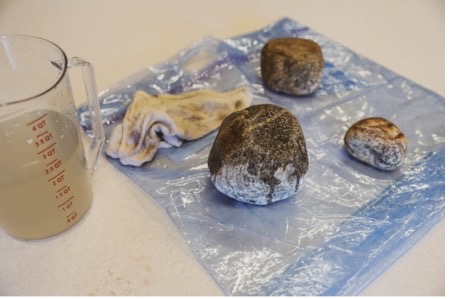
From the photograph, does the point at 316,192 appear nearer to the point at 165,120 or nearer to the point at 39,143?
the point at 165,120

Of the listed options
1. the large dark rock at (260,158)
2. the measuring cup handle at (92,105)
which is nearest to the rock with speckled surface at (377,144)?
the large dark rock at (260,158)

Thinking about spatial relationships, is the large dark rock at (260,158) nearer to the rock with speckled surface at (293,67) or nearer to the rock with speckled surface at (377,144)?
the rock with speckled surface at (377,144)

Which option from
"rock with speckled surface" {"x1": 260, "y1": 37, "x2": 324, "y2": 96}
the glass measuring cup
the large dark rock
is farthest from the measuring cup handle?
"rock with speckled surface" {"x1": 260, "y1": 37, "x2": 324, "y2": 96}

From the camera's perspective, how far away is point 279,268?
0.71 meters

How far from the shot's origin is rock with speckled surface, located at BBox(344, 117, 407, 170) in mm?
841

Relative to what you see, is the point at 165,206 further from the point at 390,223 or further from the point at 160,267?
the point at 390,223

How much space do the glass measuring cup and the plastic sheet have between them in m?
0.16

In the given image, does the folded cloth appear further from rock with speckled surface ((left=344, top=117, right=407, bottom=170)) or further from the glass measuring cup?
rock with speckled surface ((left=344, top=117, right=407, bottom=170))

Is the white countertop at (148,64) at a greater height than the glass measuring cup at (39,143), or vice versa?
the glass measuring cup at (39,143)

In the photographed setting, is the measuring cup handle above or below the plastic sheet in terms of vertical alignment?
above

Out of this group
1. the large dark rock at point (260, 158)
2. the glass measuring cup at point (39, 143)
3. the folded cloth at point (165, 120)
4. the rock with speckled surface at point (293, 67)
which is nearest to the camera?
the glass measuring cup at point (39, 143)

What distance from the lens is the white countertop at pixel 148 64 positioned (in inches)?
27.0

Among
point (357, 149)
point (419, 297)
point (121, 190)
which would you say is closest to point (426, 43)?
point (357, 149)

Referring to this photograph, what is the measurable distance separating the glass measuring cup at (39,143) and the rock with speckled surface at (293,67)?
17.8 inches
